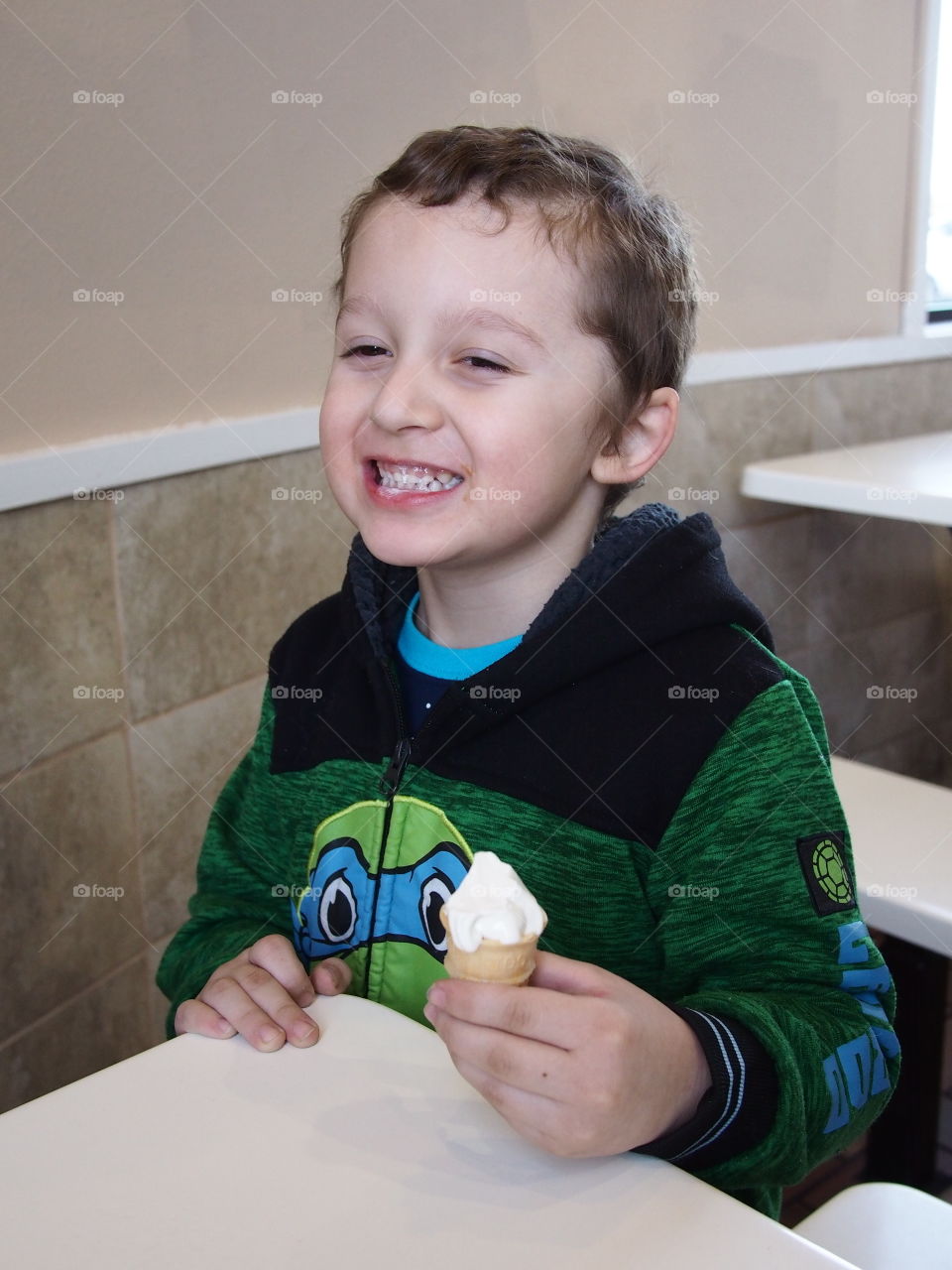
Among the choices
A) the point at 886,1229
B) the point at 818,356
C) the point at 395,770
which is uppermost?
the point at 818,356

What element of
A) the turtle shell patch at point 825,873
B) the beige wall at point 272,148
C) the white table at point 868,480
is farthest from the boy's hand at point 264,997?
the white table at point 868,480

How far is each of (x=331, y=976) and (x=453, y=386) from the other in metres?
0.46

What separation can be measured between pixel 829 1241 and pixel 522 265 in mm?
794

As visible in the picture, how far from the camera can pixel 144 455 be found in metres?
1.54

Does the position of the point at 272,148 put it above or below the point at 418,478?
above

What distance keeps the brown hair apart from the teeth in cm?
17

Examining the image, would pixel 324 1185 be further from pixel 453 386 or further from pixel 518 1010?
pixel 453 386

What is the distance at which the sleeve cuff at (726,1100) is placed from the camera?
0.76m

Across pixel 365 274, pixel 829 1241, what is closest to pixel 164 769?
pixel 365 274

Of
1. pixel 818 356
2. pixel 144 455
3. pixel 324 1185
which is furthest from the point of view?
pixel 818 356

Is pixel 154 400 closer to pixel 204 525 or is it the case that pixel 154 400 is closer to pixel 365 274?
pixel 204 525

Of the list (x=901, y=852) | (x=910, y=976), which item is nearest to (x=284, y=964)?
(x=901, y=852)

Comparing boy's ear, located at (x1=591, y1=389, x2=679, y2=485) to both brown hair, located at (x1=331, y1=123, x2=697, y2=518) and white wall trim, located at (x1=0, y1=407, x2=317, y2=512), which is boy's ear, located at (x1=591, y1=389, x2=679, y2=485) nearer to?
brown hair, located at (x1=331, y1=123, x2=697, y2=518)

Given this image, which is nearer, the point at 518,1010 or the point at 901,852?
the point at 518,1010
